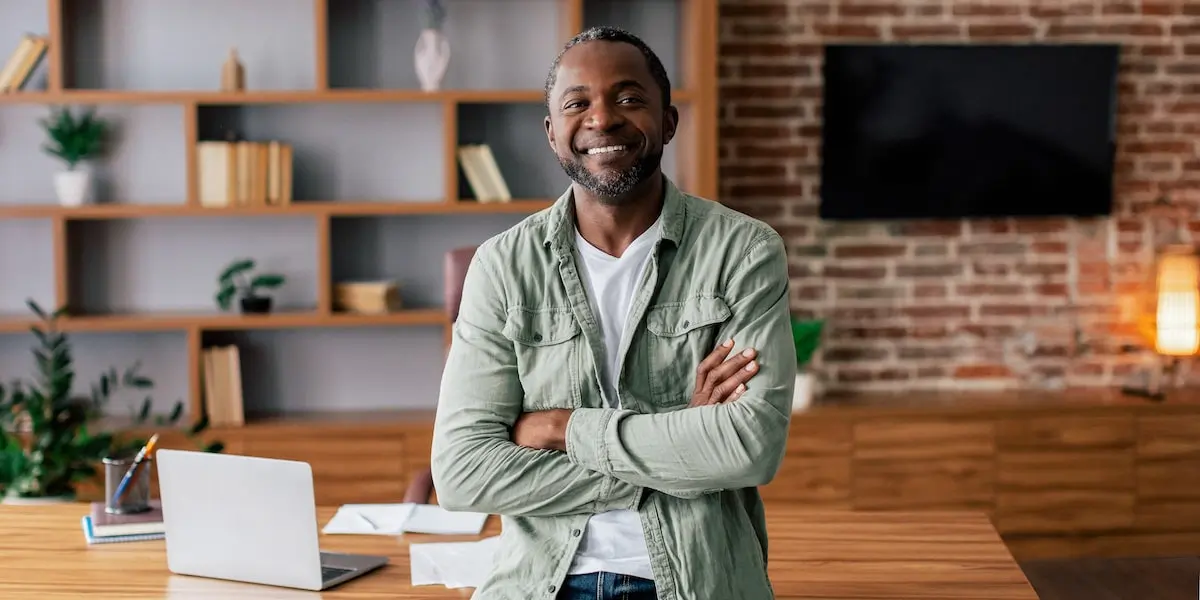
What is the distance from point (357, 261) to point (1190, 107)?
3.05m

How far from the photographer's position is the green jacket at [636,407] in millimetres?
1878

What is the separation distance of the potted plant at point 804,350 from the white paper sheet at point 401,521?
81.1 inches

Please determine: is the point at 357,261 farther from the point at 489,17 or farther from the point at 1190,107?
the point at 1190,107

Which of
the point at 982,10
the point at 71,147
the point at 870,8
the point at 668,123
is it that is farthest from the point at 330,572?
the point at 982,10

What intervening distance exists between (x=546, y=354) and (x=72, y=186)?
2791 millimetres

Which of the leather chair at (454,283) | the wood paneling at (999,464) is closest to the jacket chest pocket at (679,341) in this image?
the leather chair at (454,283)

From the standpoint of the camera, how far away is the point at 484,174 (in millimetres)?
4316

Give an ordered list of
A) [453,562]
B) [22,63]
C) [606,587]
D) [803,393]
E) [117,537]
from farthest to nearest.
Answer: [803,393]
[22,63]
[117,537]
[453,562]
[606,587]

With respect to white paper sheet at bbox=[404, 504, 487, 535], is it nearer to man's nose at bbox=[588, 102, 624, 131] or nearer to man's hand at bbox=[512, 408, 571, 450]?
man's hand at bbox=[512, 408, 571, 450]

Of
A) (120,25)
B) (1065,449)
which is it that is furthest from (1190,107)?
(120,25)

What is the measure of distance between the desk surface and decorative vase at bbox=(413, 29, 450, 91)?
2.11 metres

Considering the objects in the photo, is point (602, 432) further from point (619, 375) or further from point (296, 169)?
point (296, 169)

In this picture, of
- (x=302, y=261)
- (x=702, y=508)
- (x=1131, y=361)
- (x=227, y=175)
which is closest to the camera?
(x=702, y=508)

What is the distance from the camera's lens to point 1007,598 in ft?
6.63
